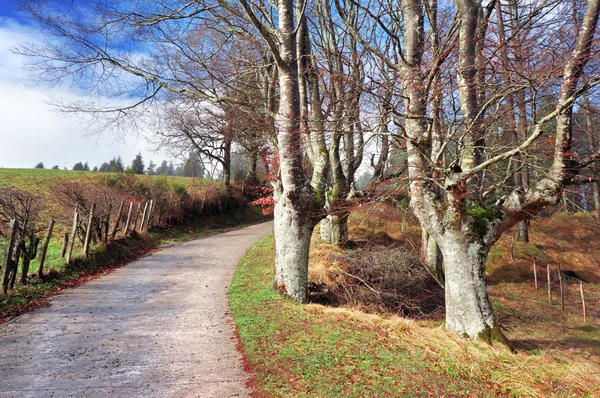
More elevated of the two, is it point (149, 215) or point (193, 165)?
point (193, 165)

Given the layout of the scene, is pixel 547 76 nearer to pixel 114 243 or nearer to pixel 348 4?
pixel 348 4

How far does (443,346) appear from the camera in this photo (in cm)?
493

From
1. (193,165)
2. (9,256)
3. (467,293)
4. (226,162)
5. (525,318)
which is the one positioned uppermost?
(226,162)

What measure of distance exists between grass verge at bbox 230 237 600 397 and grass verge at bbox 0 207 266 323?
13.0 ft

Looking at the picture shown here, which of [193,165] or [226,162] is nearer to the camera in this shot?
[193,165]

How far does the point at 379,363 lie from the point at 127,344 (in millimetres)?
3354

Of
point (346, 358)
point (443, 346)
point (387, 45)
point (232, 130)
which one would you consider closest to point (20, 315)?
point (346, 358)

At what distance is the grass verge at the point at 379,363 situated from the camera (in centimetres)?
371

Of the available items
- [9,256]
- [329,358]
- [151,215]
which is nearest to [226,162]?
[151,215]

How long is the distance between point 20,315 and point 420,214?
6.89m

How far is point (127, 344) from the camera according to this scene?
4938mm

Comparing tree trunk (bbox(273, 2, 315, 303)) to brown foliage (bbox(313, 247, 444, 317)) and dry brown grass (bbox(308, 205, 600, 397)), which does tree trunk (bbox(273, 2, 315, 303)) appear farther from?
brown foliage (bbox(313, 247, 444, 317))

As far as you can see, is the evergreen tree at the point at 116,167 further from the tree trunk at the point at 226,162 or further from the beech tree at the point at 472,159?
the beech tree at the point at 472,159

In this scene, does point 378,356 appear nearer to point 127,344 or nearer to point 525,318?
point 127,344
